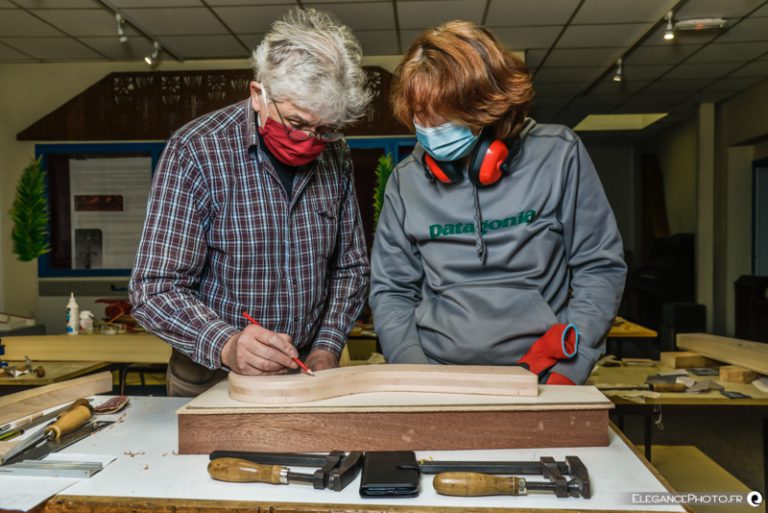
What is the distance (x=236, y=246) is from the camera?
1.56 meters

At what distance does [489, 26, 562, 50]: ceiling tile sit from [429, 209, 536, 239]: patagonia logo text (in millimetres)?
4399

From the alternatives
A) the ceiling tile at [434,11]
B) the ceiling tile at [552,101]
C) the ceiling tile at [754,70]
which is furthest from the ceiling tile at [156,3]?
the ceiling tile at [754,70]

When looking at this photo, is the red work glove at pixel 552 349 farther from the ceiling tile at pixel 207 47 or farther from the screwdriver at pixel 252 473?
the ceiling tile at pixel 207 47

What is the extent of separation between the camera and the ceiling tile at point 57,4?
4793mm

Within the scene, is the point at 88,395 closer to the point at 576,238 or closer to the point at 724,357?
the point at 576,238

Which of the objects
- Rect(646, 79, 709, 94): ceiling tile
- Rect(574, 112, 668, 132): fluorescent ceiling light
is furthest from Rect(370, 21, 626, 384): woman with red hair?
Rect(574, 112, 668, 132): fluorescent ceiling light

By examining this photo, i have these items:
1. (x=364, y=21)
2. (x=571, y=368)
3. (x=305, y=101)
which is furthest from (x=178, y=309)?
(x=364, y=21)

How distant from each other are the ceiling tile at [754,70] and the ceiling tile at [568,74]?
1478mm

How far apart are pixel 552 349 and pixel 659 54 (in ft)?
19.0

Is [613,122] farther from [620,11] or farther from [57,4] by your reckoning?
[57,4]

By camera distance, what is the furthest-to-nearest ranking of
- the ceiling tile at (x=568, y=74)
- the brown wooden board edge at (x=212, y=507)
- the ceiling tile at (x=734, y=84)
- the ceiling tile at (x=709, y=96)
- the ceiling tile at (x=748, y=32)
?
the ceiling tile at (x=709, y=96) → the ceiling tile at (x=734, y=84) → the ceiling tile at (x=568, y=74) → the ceiling tile at (x=748, y=32) → the brown wooden board edge at (x=212, y=507)

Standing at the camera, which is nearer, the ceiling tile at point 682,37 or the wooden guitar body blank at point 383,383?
the wooden guitar body blank at point 383,383

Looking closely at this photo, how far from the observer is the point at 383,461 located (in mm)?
1039

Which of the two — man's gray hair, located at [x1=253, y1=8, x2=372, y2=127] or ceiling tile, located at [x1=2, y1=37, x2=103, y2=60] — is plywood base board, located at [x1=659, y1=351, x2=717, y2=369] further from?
ceiling tile, located at [x1=2, y1=37, x2=103, y2=60]
